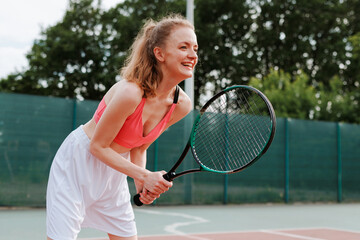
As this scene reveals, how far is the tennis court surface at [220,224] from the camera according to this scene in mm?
5656

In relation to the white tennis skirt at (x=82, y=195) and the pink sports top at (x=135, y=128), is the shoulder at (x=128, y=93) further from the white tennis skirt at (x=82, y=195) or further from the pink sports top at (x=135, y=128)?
the white tennis skirt at (x=82, y=195)

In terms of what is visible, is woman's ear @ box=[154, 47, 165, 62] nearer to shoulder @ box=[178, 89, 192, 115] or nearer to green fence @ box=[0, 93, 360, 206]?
shoulder @ box=[178, 89, 192, 115]

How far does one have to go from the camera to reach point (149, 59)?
7.95 ft

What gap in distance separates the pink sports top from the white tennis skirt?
146mm

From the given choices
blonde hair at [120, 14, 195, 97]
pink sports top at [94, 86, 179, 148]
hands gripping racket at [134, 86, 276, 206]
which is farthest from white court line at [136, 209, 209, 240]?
blonde hair at [120, 14, 195, 97]

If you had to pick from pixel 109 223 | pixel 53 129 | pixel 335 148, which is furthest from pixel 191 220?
pixel 335 148

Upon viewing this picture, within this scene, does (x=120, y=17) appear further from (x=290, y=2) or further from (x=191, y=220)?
(x=191, y=220)

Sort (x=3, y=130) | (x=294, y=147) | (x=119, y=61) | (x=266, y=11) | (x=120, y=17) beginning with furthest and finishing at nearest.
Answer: (x=266, y=11), (x=120, y=17), (x=119, y=61), (x=294, y=147), (x=3, y=130)

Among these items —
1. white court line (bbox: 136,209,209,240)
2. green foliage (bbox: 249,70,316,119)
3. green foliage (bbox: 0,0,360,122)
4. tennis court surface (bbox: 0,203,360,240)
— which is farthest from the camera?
green foliage (bbox: 0,0,360,122)

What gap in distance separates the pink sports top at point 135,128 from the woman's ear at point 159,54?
0.71ft

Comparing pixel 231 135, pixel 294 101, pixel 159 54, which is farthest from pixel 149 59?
pixel 294 101

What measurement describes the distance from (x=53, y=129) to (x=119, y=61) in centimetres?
1286

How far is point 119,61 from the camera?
2073 centimetres

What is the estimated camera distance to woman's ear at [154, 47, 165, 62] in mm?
2367
